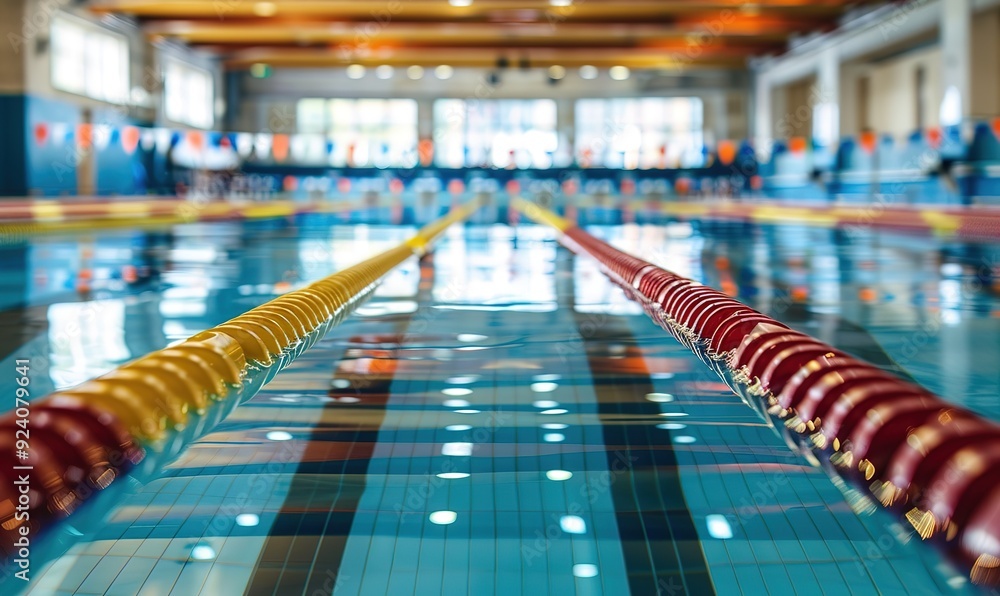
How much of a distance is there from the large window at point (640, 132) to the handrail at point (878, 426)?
950 inches

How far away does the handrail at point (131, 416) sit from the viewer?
1.37 meters

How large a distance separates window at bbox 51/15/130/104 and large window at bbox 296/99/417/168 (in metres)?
7.34

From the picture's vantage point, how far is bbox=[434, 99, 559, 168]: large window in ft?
87.9

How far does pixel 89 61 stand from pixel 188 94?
18.7 feet

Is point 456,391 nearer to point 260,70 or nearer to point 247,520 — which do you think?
point 247,520

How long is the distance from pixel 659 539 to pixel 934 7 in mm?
15671

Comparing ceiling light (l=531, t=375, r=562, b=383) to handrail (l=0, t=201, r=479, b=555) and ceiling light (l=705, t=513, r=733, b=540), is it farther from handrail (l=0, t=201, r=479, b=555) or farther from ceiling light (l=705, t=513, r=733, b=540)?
ceiling light (l=705, t=513, r=733, b=540)

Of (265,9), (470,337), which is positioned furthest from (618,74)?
(470,337)

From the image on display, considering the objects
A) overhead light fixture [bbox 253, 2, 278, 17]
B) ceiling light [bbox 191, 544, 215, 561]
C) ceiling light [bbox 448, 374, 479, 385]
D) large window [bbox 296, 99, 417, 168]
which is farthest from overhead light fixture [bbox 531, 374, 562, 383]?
large window [bbox 296, 99, 417, 168]

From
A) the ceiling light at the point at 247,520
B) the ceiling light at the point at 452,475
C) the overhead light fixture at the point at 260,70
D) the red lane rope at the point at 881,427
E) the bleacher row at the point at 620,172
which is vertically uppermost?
the overhead light fixture at the point at 260,70

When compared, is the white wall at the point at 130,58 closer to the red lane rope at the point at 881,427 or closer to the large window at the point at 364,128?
the large window at the point at 364,128

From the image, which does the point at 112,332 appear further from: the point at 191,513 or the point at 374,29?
the point at 374,29

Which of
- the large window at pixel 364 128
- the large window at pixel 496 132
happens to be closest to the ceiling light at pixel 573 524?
the large window at pixel 364 128

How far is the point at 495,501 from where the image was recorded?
5.64 feet
